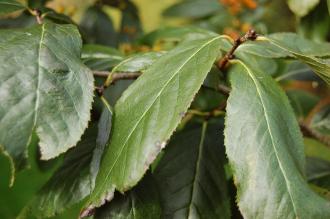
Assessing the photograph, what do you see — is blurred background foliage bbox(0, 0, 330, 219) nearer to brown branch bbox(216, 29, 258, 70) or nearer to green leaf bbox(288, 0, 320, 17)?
green leaf bbox(288, 0, 320, 17)

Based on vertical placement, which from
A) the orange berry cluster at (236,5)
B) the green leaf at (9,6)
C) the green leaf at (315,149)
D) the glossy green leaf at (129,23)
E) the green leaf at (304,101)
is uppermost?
the green leaf at (9,6)

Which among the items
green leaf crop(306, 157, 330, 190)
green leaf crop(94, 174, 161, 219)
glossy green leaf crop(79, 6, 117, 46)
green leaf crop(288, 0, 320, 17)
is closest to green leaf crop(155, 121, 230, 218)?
green leaf crop(94, 174, 161, 219)

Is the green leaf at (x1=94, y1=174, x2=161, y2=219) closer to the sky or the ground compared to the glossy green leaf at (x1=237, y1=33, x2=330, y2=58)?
closer to the ground

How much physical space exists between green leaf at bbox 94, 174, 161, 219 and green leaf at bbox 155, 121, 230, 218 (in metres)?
0.05

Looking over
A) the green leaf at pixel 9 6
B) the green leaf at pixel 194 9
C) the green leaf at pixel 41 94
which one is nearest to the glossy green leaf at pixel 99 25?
the green leaf at pixel 194 9

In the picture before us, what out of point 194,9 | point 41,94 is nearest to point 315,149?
point 194,9

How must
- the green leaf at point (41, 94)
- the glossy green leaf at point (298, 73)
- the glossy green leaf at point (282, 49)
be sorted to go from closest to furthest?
the green leaf at point (41, 94), the glossy green leaf at point (282, 49), the glossy green leaf at point (298, 73)

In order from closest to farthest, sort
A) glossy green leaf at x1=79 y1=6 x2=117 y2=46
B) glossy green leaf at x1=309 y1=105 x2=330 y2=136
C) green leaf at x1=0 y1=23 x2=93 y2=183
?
green leaf at x1=0 y1=23 x2=93 y2=183 < glossy green leaf at x1=309 y1=105 x2=330 y2=136 < glossy green leaf at x1=79 y1=6 x2=117 y2=46

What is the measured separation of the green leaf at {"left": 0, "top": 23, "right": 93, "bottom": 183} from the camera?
633 mm

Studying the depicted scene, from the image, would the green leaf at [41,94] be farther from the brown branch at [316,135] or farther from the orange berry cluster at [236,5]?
the orange berry cluster at [236,5]

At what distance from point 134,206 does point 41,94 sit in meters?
0.23

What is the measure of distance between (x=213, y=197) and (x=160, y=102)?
0.25 meters

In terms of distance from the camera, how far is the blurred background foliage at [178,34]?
112 cm

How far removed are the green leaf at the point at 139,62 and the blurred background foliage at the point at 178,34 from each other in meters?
0.13
